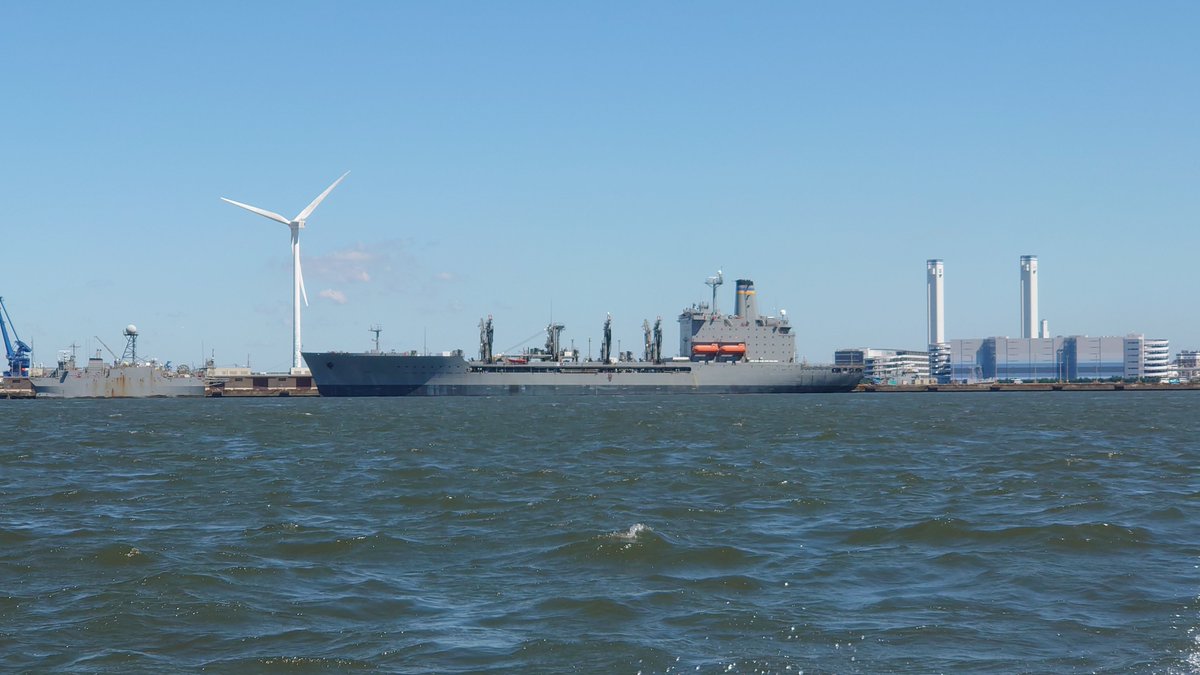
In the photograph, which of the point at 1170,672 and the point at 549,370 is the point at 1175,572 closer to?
the point at 1170,672

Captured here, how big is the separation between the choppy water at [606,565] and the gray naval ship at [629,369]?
7950 centimetres

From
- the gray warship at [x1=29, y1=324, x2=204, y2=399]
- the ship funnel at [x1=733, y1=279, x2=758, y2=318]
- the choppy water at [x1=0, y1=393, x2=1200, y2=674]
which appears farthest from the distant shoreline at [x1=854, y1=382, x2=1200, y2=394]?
the choppy water at [x1=0, y1=393, x2=1200, y2=674]

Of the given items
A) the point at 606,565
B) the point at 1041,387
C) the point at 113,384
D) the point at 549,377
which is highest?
the point at 549,377

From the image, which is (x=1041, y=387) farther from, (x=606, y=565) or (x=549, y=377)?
(x=606, y=565)

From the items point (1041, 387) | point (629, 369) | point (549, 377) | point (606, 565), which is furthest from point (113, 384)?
point (1041, 387)

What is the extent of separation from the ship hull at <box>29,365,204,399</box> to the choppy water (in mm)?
104306

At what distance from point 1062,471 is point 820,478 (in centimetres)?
689

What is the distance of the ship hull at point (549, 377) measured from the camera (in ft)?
370

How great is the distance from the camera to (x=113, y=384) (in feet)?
426

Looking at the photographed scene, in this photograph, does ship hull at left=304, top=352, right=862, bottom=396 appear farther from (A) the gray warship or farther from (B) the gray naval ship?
(A) the gray warship

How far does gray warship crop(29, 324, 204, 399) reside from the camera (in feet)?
425

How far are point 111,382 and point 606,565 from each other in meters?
127

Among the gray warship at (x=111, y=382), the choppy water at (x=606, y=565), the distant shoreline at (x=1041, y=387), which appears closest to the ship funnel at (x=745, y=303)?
the distant shoreline at (x=1041, y=387)

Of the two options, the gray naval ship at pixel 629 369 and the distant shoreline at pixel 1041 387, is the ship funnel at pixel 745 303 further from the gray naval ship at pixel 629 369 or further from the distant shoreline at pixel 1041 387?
the distant shoreline at pixel 1041 387
